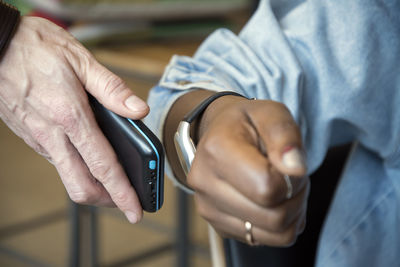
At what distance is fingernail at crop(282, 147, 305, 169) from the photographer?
1.22 ft

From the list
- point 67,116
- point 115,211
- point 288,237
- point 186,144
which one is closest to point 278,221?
point 288,237

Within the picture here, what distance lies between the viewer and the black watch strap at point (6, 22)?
0.56 metres

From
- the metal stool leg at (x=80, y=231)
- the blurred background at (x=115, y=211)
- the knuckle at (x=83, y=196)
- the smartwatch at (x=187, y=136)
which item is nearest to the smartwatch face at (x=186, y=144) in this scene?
the smartwatch at (x=187, y=136)

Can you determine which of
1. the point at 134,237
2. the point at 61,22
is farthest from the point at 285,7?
the point at 134,237

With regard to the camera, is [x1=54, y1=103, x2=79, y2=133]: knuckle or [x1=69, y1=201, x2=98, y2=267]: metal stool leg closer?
[x1=54, y1=103, x2=79, y2=133]: knuckle

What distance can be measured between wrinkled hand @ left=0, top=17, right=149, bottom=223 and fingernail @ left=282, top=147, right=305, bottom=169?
19cm

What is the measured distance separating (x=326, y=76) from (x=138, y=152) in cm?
27

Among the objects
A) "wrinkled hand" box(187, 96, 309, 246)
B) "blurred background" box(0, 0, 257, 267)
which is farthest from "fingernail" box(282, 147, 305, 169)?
"blurred background" box(0, 0, 257, 267)

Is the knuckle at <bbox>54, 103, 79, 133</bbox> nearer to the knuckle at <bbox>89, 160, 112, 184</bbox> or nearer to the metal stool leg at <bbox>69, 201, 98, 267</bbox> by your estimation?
the knuckle at <bbox>89, 160, 112, 184</bbox>

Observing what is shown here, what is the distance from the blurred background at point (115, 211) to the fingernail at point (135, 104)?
0.71 meters

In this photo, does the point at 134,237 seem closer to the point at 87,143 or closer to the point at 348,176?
the point at 348,176

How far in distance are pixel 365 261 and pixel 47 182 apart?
7.56 feet

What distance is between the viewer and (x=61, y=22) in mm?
1435

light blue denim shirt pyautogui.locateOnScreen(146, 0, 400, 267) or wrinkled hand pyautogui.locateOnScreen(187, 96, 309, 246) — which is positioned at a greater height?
wrinkled hand pyautogui.locateOnScreen(187, 96, 309, 246)
